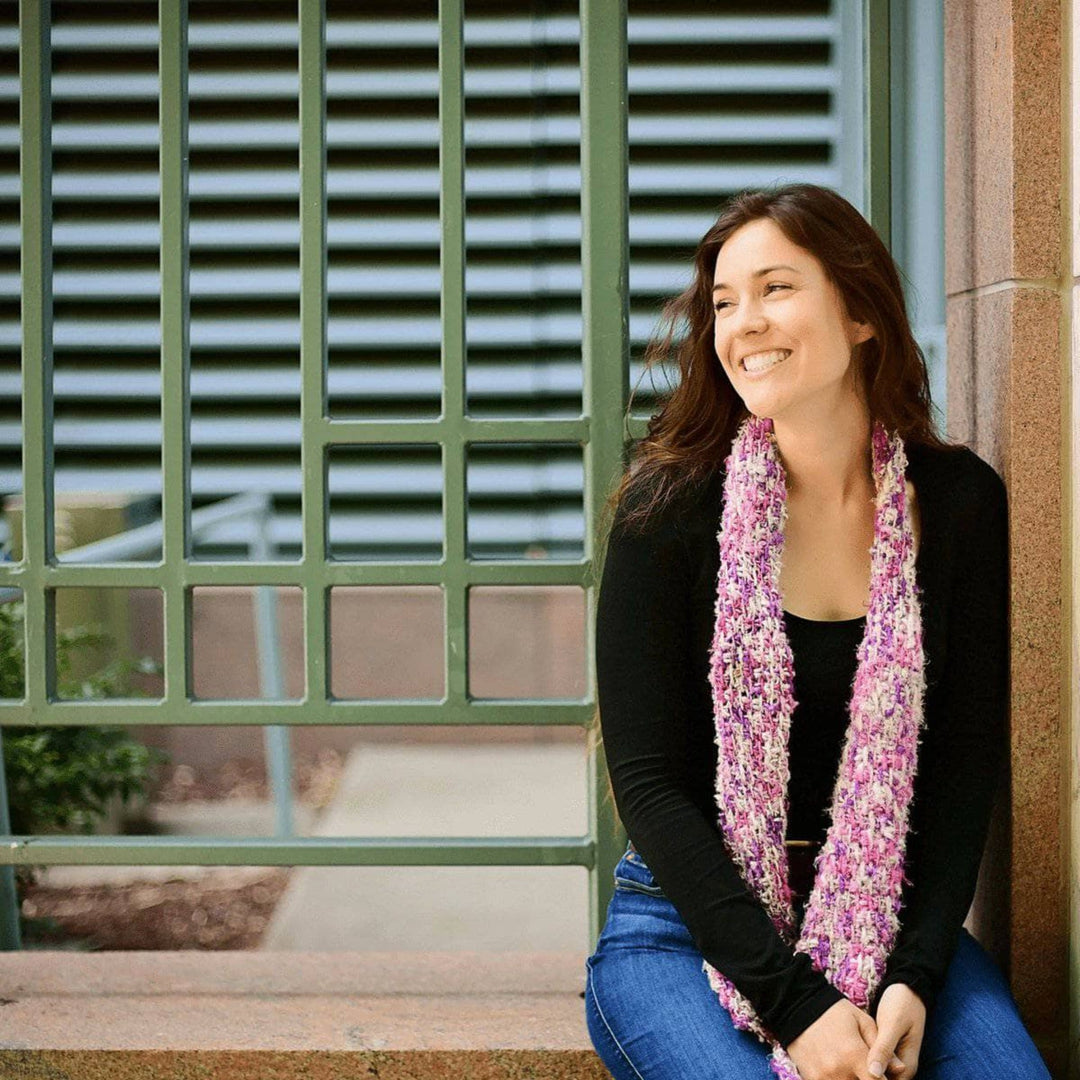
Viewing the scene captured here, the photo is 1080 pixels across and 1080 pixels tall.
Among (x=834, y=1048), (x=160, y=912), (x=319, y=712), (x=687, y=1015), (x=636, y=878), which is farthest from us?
(x=160, y=912)

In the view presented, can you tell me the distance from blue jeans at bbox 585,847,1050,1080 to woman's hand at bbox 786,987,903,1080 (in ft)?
0.18

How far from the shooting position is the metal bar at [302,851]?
2.46 metres

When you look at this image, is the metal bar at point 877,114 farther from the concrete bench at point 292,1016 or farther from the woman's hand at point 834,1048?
the concrete bench at point 292,1016

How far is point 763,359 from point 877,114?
2.08 feet

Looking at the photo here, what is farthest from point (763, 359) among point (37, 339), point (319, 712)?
point (37, 339)

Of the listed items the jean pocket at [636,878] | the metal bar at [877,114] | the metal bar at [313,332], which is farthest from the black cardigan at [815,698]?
the metal bar at [313,332]

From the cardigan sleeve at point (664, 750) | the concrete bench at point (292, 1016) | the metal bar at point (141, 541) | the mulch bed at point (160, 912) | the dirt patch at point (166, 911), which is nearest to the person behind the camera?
the cardigan sleeve at point (664, 750)

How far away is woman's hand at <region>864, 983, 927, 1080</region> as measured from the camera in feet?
6.07

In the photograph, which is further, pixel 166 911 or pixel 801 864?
pixel 166 911

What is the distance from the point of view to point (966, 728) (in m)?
2.13

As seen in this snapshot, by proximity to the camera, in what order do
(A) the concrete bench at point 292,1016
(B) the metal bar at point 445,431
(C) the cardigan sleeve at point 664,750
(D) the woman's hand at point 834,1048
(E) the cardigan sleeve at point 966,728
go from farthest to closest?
(B) the metal bar at point 445,431, (A) the concrete bench at point 292,1016, (E) the cardigan sleeve at point 966,728, (C) the cardigan sleeve at point 664,750, (D) the woman's hand at point 834,1048

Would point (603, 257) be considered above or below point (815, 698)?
above

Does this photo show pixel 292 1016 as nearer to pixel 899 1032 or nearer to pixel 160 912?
pixel 899 1032

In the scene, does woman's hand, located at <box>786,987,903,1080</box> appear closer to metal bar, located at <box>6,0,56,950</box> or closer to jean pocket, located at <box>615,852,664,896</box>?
jean pocket, located at <box>615,852,664,896</box>
